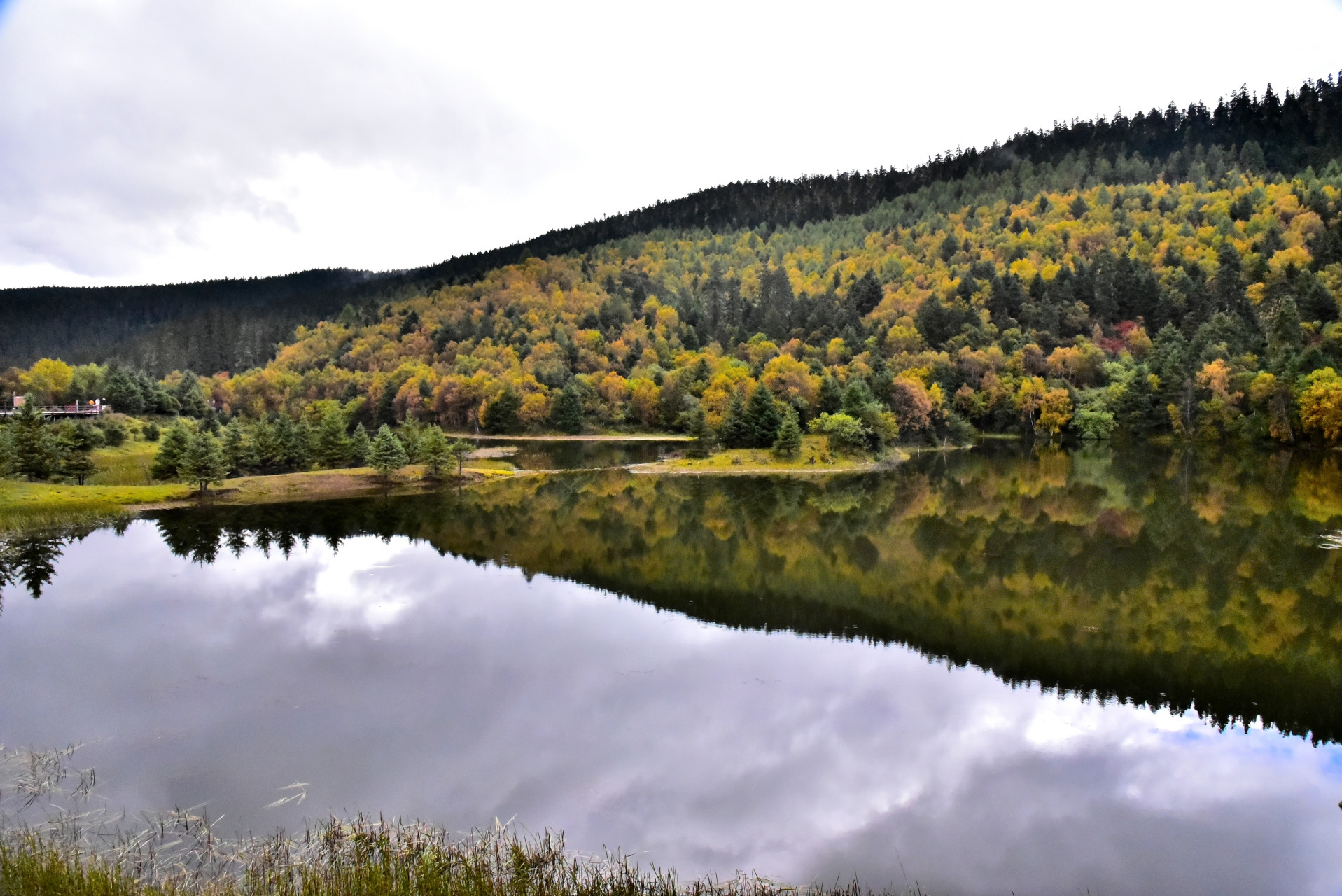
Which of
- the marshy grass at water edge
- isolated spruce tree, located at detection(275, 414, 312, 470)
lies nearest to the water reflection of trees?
the marshy grass at water edge

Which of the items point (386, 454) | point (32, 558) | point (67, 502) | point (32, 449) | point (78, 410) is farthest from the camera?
point (78, 410)

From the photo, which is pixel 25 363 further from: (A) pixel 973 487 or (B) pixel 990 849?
(B) pixel 990 849

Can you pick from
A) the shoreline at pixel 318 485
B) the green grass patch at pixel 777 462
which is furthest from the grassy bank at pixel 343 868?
the green grass patch at pixel 777 462

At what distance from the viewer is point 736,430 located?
75.1 meters

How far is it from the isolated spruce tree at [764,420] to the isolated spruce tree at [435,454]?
94.8ft

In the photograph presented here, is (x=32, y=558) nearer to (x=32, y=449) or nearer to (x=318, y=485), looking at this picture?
(x=32, y=449)

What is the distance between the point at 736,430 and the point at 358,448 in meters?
35.1

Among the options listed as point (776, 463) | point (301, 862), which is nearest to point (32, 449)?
point (301, 862)

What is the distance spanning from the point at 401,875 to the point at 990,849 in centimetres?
902

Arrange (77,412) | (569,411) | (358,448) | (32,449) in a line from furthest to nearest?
(569,411), (77,412), (358,448), (32,449)

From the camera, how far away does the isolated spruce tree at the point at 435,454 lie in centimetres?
6003

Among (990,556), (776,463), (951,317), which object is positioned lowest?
(776,463)

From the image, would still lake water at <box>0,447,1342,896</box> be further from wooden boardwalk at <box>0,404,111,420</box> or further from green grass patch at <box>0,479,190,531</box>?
wooden boardwalk at <box>0,404,111,420</box>

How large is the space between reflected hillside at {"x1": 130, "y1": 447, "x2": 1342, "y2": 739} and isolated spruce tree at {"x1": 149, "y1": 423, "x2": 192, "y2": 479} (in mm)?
9374
